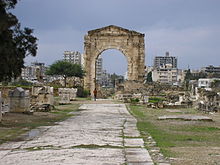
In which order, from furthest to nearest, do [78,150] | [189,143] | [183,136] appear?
[183,136], [189,143], [78,150]

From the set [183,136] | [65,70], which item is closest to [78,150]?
[183,136]

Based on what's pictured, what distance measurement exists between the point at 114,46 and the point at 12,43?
1272 inches

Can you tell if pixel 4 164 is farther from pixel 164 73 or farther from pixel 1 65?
pixel 164 73

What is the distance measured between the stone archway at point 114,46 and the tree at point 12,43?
30106mm

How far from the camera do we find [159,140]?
32.9ft

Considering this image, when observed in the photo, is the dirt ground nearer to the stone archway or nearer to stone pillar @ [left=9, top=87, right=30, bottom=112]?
stone pillar @ [left=9, top=87, right=30, bottom=112]

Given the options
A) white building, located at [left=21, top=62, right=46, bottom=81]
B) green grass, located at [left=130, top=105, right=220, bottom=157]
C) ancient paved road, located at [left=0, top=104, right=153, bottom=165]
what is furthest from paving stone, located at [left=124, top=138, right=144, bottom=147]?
white building, located at [left=21, top=62, right=46, bottom=81]

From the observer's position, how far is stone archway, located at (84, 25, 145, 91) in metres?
46.9

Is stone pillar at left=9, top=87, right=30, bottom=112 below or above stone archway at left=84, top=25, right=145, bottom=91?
below

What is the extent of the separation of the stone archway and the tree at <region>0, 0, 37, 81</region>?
30106 mm

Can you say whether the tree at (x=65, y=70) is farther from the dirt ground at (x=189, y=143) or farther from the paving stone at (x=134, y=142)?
the paving stone at (x=134, y=142)

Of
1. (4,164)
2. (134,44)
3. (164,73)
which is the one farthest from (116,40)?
(164,73)

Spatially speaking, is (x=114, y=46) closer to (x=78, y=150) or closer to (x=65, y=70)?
(x=65, y=70)

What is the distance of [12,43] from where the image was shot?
14984 millimetres
